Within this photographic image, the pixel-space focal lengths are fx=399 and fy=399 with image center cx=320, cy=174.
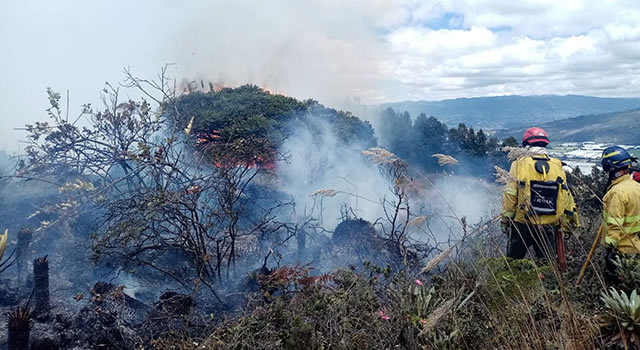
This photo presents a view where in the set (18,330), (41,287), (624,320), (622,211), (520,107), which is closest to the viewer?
(624,320)

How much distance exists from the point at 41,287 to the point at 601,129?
24.6 meters

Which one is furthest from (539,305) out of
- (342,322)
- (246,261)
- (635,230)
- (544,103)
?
(544,103)

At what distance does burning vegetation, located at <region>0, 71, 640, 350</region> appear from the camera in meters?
2.94

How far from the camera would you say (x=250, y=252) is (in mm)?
7059

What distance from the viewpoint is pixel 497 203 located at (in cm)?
959

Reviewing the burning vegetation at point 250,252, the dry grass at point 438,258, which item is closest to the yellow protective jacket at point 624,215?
the burning vegetation at point 250,252

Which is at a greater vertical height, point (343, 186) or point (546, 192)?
point (546, 192)

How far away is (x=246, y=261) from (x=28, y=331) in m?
3.11

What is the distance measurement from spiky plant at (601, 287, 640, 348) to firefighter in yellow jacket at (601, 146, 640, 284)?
1706mm

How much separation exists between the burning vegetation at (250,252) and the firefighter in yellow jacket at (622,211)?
0.32 metres

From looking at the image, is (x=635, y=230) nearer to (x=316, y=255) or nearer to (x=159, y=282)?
(x=316, y=255)

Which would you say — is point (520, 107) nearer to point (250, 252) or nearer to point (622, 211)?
point (250, 252)

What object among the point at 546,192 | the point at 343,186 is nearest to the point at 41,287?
the point at 546,192

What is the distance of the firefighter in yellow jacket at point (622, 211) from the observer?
3.68 metres
